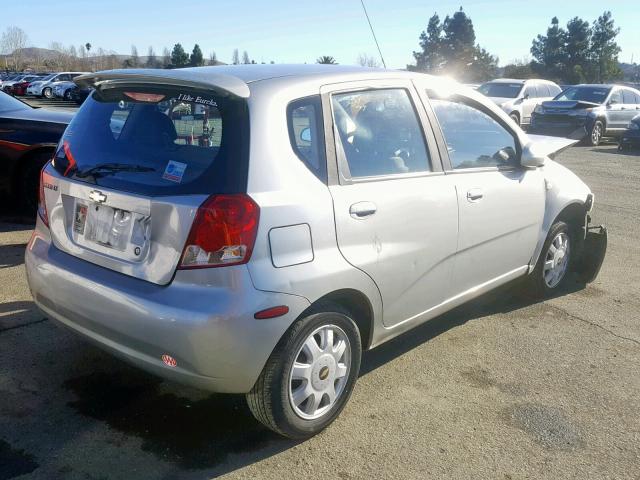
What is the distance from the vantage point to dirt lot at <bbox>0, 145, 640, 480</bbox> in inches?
116

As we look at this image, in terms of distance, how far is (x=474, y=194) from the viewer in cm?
394

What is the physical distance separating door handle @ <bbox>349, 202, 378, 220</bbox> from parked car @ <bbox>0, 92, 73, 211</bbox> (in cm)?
474

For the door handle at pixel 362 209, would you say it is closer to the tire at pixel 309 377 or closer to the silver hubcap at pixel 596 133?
the tire at pixel 309 377

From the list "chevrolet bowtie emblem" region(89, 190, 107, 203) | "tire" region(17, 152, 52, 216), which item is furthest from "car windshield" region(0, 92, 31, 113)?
"chevrolet bowtie emblem" region(89, 190, 107, 203)

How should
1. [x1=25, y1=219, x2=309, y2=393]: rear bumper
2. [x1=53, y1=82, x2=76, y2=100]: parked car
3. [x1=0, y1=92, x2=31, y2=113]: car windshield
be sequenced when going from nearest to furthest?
[x1=25, y1=219, x2=309, y2=393]: rear bumper
[x1=0, y1=92, x2=31, y2=113]: car windshield
[x1=53, y1=82, x2=76, y2=100]: parked car

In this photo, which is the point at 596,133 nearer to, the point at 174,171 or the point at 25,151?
the point at 25,151

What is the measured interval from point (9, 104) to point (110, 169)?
5.20 meters

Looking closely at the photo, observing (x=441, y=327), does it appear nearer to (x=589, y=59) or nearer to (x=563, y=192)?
(x=563, y=192)

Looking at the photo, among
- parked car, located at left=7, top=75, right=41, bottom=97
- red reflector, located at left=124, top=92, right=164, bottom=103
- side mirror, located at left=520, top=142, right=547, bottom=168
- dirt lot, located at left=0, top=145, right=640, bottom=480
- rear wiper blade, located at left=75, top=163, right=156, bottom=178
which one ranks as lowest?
parked car, located at left=7, top=75, right=41, bottom=97

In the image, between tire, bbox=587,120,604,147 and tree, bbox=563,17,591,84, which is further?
tree, bbox=563,17,591,84

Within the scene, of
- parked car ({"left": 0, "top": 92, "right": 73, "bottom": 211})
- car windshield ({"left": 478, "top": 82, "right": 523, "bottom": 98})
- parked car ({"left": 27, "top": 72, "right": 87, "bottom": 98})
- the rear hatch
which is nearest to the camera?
the rear hatch

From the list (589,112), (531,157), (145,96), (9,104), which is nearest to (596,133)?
(589,112)

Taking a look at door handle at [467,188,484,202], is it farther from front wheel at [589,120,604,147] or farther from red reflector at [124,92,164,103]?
front wheel at [589,120,604,147]

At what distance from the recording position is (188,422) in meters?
3.23
